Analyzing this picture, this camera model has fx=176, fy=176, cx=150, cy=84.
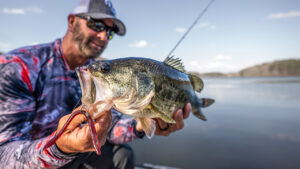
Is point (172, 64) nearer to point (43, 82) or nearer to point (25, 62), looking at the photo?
point (43, 82)

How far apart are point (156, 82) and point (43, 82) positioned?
1799 millimetres

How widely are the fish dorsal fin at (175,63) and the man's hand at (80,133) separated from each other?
114 centimetres

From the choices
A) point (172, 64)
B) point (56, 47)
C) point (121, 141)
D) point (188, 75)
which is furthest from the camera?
point (121, 141)

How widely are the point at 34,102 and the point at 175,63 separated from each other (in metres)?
1.98

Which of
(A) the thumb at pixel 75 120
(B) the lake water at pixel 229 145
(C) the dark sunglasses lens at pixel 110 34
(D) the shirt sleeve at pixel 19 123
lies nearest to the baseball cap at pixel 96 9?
(C) the dark sunglasses lens at pixel 110 34

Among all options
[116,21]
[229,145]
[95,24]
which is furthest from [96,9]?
[229,145]

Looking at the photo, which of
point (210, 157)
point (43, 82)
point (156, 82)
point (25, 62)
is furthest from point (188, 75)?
point (210, 157)

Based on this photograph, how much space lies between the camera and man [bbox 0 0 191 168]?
5.32 ft

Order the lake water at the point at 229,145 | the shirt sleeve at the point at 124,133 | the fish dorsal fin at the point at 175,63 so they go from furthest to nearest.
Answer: the lake water at the point at 229,145
the shirt sleeve at the point at 124,133
the fish dorsal fin at the point at 175,63

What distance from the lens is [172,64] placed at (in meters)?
2.34

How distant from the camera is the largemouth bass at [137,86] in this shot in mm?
1362

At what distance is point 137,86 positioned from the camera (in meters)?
1.62

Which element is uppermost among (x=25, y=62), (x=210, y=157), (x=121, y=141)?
(x=25, y=62)

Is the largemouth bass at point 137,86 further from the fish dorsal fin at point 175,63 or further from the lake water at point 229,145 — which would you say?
the lake water at point 229,145
